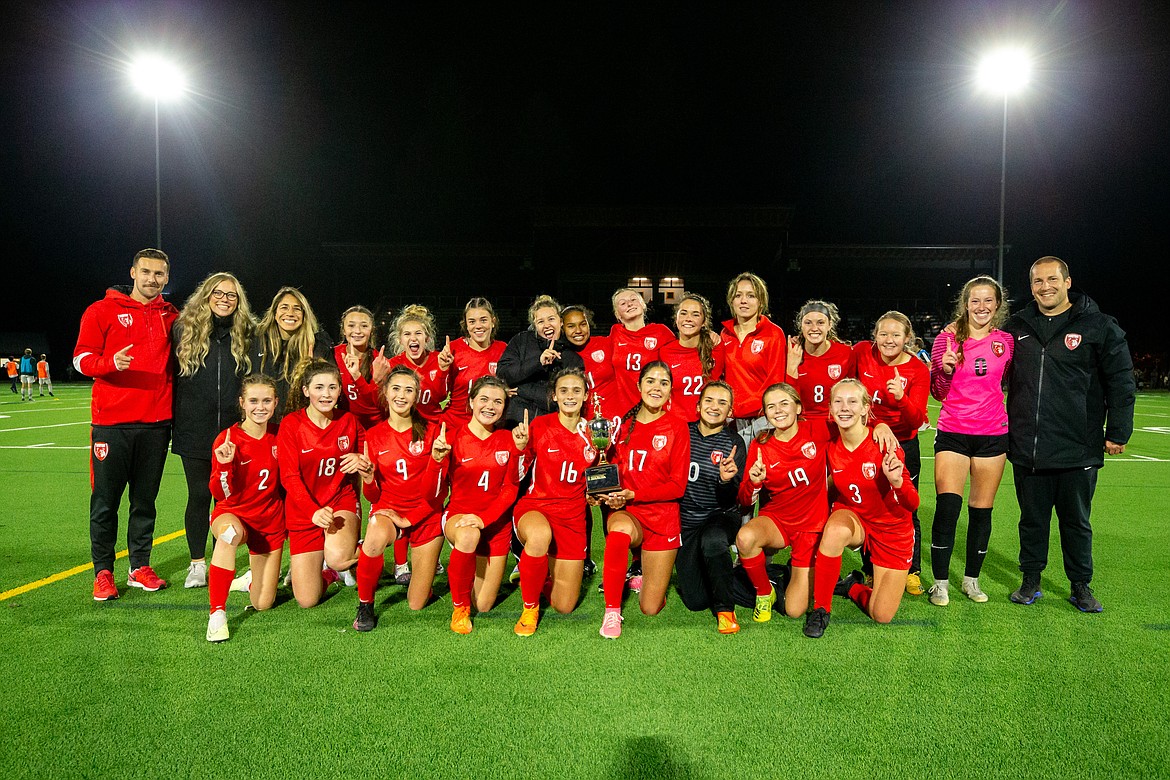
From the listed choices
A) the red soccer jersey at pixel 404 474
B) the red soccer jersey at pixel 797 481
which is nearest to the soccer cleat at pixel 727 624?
the red soccer jersey at pixel 797 481

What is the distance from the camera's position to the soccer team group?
375 cm

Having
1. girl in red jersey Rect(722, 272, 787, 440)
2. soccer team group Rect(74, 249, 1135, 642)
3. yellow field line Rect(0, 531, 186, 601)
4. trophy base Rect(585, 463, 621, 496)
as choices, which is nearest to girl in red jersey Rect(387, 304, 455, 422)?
soccer team group Rect(74, 249, 1135, 642)

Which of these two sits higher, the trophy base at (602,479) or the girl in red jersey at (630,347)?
the girl in red jersey at (630,347)

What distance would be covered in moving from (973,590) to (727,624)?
180cm

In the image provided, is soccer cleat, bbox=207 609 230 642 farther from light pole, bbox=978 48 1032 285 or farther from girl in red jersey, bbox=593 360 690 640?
light pole, bbox=978 48 1032 285

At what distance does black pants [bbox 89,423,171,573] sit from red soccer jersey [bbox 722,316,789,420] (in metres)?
3.92

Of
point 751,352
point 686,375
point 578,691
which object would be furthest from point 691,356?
point 578,691

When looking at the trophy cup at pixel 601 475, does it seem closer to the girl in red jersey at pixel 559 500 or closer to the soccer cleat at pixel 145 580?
the girl in red jersey at pixel 559 500

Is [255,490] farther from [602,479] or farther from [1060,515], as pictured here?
[1060,515]

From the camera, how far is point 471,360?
4809 millimetres

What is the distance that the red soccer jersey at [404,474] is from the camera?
13.0ft

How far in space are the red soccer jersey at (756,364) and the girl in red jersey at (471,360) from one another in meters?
1.79

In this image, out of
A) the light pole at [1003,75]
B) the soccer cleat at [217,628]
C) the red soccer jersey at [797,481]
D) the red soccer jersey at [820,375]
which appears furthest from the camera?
the light pole at [1003,75]

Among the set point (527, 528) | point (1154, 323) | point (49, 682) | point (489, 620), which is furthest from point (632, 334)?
point (1154, 323)
